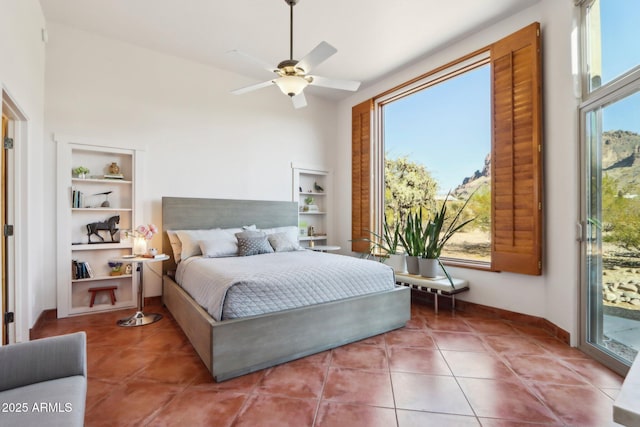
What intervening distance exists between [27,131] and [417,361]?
369 cm

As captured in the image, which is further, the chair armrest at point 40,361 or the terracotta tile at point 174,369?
the terracotta tile at point 174,369

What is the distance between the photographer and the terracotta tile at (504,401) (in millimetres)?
1721

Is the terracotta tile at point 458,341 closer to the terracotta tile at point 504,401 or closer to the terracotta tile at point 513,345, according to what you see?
the terracotta tile at point 513,345

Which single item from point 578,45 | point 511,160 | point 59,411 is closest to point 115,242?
point 59,411

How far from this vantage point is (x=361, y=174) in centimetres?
505

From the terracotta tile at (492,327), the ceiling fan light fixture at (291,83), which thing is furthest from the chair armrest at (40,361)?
the terracotta tile at (492,327)

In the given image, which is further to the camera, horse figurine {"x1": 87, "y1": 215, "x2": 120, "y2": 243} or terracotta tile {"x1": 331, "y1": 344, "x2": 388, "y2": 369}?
horse figurine {"x1": 87, "y1": 215, "x2": 120, "y2": 243}

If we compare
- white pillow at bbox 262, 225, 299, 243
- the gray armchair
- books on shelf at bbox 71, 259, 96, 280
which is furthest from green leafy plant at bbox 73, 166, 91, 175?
the gray armchair

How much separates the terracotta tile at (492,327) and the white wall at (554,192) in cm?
21

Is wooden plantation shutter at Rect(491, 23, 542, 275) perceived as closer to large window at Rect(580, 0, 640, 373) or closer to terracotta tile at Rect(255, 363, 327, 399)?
large window at Rect(580, 0, 640, 373)

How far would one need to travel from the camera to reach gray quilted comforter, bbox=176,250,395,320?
7.23 ft

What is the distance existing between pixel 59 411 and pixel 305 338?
1559 mm

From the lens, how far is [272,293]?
Result: 7.63 feet

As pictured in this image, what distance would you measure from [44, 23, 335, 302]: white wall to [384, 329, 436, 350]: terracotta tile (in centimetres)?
280
